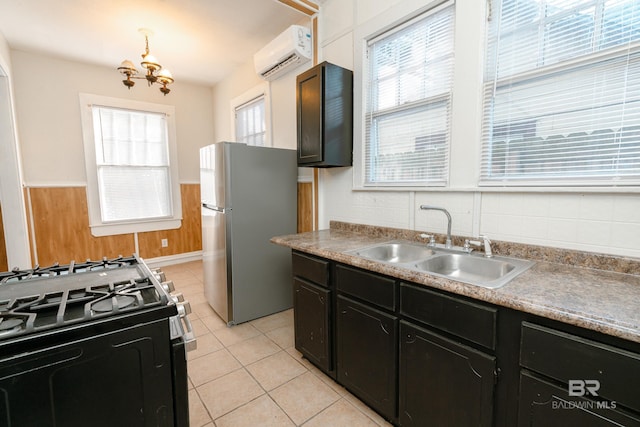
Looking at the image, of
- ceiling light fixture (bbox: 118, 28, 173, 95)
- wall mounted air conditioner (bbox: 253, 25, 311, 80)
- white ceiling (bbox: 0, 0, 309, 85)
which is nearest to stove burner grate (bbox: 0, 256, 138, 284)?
ceiling light fixture (bbox: 118, 28, 173, 95)

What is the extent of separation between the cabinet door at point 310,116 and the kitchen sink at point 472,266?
3.76 feet

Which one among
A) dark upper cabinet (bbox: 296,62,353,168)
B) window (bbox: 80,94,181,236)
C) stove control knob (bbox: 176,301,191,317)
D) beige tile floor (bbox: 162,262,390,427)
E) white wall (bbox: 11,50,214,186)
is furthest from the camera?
window (bbox: 80,94,181,236)

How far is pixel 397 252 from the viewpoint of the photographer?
1.92m

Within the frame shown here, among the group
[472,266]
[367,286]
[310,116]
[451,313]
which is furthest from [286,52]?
[451,313]

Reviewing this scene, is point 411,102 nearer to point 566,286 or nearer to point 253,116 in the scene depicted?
point 566,286

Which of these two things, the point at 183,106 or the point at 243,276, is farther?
the point at 183,106

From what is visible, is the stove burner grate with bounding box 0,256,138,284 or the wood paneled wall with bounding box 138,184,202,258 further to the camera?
the wood paneled wall with bounding box 138,184,202,258

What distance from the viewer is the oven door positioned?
74 centimetres

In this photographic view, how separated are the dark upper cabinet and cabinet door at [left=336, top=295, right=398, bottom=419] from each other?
1.18 metres

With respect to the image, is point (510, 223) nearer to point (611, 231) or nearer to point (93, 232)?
point (611, 231)

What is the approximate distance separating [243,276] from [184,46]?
9.35ft

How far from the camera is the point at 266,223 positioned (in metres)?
2.72

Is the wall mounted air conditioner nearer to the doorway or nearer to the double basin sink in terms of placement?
the double basin sink

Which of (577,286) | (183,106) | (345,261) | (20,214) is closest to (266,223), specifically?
(345,261)
